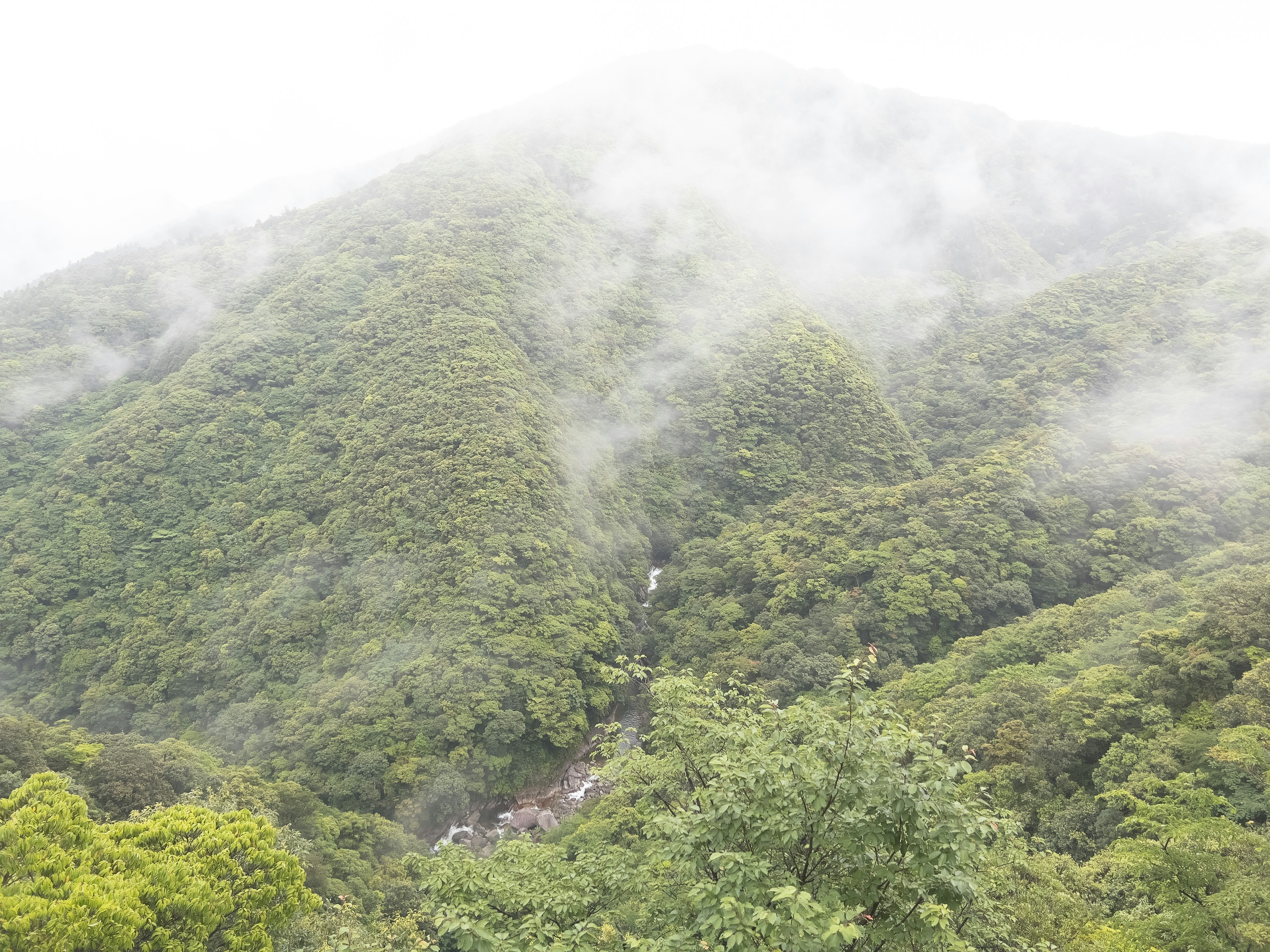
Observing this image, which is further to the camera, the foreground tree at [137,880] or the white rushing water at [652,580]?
the white rushing water at [652,580]

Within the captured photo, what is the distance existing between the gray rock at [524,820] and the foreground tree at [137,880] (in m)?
31.4

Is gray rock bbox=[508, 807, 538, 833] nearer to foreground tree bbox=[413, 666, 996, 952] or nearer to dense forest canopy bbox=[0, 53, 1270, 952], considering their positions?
dense forest canopy bbox=[0, 53, 1270, 952]

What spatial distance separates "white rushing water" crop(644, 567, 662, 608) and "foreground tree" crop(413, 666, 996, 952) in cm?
5634

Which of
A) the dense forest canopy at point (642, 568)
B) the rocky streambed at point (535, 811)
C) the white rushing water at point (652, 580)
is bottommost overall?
the white rushing water at point (652, 580)

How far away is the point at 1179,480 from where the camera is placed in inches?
2099

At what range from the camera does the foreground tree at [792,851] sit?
6383 mm

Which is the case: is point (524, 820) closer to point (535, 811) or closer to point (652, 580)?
point (535, 811)

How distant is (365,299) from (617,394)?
37575 millimetres

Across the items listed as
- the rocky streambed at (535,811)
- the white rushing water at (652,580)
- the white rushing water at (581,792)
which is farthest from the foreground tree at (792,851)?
the white rushing water at (652,580)

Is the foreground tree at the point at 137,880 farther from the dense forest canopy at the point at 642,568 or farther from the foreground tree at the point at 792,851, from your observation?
the foreground tree at the point at 792,851

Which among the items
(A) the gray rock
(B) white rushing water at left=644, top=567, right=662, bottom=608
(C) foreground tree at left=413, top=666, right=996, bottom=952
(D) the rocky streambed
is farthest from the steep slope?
(C) foreground tree at left=413, top=666, right=996, bottom=952

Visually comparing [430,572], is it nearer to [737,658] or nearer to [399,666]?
[399,666]

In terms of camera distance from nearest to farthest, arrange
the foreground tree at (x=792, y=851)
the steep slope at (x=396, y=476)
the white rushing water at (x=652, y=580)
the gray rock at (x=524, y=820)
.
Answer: the foreground tree at (x=792, y=851) → the gray rock at (x=524, y=820) → the steep slope at (x=396, y=476) → the white rushing water at (x=652, y=580)

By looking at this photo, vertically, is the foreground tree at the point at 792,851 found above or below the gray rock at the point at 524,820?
above
